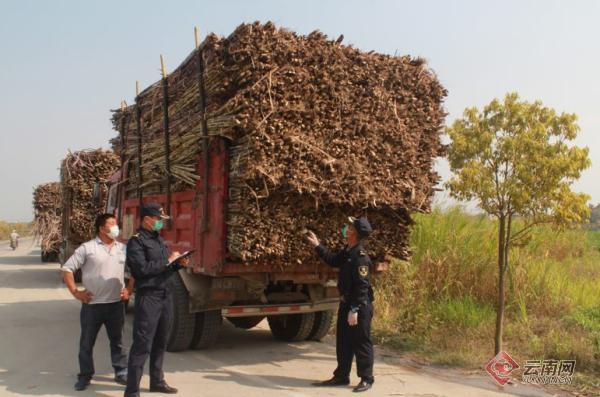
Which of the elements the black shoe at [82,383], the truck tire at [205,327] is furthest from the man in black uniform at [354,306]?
the black shoe at [82,383]

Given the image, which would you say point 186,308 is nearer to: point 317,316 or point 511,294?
point 317,316

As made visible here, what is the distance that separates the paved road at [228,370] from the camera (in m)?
5.54

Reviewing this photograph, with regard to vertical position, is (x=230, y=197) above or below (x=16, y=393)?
above

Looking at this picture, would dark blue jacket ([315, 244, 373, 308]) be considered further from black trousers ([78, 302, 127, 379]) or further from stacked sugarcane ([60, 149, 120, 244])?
stacked sugarcane ([60, 149, 120, 244])

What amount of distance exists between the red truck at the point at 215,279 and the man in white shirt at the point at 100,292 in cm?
97

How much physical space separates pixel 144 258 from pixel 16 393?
1779 mm

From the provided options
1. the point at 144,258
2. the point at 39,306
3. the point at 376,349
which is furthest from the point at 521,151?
the point at 39,306

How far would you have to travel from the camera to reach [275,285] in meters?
7.00

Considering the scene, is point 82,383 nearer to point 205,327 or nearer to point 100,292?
point 100,292

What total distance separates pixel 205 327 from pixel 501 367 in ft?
11.2

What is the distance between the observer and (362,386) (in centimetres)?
556

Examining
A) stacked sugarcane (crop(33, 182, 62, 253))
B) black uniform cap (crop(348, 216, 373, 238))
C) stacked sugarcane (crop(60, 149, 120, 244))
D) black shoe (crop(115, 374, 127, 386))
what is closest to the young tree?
black uniform cap (crop(348, 216, 373, 238))

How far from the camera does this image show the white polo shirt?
556 centimetres

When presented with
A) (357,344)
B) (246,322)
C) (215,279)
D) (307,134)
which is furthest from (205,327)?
(307,134)
